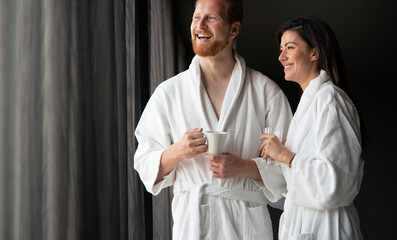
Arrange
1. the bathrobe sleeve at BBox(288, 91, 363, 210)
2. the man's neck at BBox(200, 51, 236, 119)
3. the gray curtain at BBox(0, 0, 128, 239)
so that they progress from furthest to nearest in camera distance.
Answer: the man's neck at BBox(200, 51, 236, 119)
the bathrobe sleeve at BBox(288, 91, 363, 210)
the gray curtain at BBox(0, 0, 128, 239)

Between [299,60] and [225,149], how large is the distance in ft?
1.51

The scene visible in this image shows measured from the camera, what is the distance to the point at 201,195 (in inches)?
82.2

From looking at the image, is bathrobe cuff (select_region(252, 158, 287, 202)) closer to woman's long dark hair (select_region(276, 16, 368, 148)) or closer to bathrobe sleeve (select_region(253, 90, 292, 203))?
bathrobe sleeve (select_region(253, 90, 292, 203))

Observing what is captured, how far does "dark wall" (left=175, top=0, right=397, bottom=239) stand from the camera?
3.86m

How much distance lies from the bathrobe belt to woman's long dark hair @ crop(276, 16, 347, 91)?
560 millimetres

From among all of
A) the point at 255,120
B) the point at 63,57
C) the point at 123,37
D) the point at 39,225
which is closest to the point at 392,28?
the point at 255,120

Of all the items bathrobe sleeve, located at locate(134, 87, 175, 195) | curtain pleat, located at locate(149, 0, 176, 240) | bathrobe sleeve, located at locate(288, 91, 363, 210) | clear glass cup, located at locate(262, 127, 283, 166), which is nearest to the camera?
bathrobe sleeve, located at locate(288, 91, 363, 210)

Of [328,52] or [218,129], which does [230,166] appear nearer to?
[218,129]

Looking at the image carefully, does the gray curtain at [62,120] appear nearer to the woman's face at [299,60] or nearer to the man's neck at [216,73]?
the man's neck at [216,73]

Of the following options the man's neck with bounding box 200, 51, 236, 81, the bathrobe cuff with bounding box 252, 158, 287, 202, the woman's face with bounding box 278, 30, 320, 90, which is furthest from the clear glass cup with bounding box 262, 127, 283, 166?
the man's neck with bounding box 200, 51, 236, 81

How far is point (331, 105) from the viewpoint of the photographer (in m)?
1.86

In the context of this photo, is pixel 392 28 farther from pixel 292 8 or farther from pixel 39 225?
pixel 39 225

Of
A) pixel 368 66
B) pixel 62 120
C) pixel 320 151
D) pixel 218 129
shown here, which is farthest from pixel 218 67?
pixel 368 66

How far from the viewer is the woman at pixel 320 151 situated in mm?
1797
